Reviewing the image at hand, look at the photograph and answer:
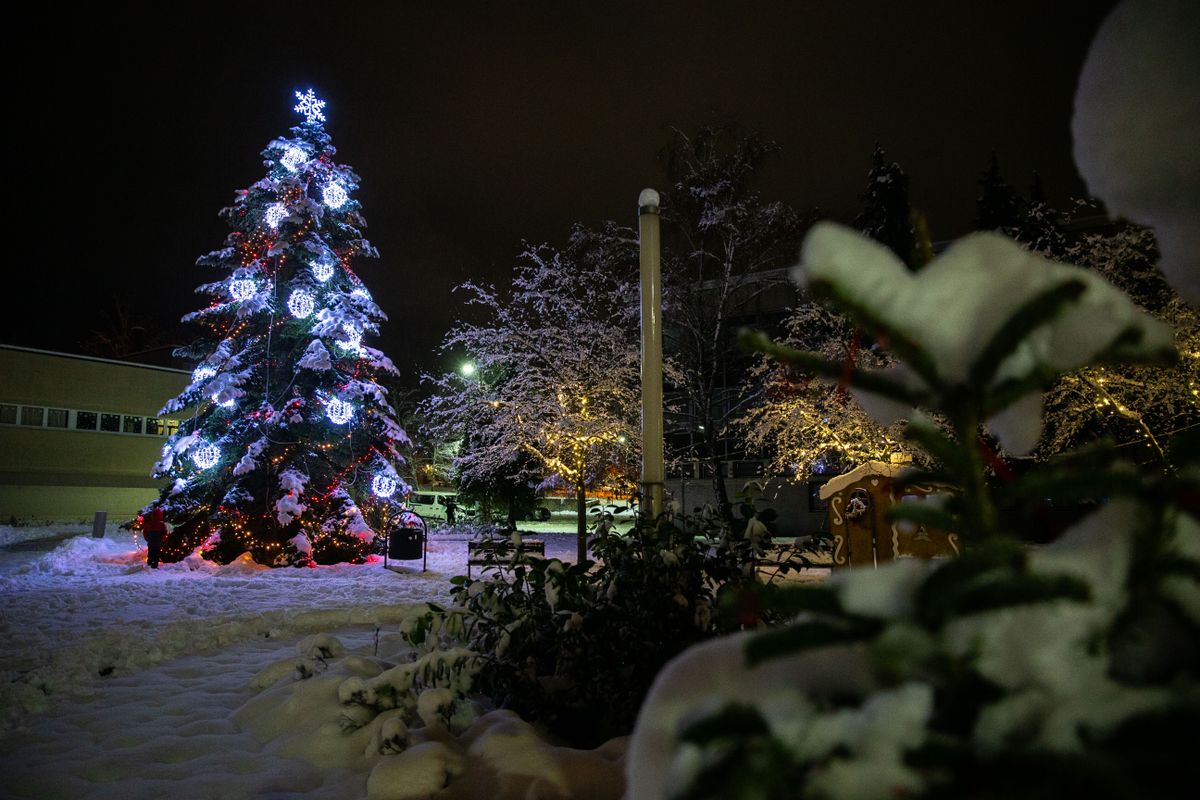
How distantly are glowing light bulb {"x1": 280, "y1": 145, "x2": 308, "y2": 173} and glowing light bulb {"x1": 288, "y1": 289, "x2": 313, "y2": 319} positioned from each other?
2.88 m

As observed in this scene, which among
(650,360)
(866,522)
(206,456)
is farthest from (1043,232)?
(206,456)

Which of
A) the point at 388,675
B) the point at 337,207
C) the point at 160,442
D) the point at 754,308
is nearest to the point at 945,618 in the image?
the point at 388,675

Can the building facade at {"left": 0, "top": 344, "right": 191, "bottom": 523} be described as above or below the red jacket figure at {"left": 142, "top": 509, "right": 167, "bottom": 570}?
above

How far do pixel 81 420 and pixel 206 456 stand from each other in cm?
1798

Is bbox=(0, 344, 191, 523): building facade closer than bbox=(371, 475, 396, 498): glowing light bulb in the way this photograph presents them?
No

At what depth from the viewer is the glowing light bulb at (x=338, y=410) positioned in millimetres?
13352

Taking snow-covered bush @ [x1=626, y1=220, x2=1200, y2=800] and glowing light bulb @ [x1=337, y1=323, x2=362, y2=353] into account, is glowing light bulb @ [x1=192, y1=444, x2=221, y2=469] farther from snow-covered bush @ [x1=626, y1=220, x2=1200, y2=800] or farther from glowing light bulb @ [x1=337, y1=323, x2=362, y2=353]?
snow-covered bush @ [x1=626, y1=220, x2=1200, y2=800]

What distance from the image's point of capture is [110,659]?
530 centimetres

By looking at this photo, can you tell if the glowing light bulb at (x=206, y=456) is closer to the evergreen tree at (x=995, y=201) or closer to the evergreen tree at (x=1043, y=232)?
the evergreen tree at (x=1043, y=232)

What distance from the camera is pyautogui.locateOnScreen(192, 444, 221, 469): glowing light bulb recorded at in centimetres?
1276

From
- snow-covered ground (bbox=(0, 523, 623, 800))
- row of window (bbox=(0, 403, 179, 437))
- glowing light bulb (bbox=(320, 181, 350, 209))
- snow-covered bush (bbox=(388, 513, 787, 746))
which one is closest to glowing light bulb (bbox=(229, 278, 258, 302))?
glowing light bulb (bbox=(320, 181, 350, 209))

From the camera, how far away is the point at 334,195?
14336mm

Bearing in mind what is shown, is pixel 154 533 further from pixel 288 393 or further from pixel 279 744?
pixel 279 744

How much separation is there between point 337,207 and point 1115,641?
15845 mm
